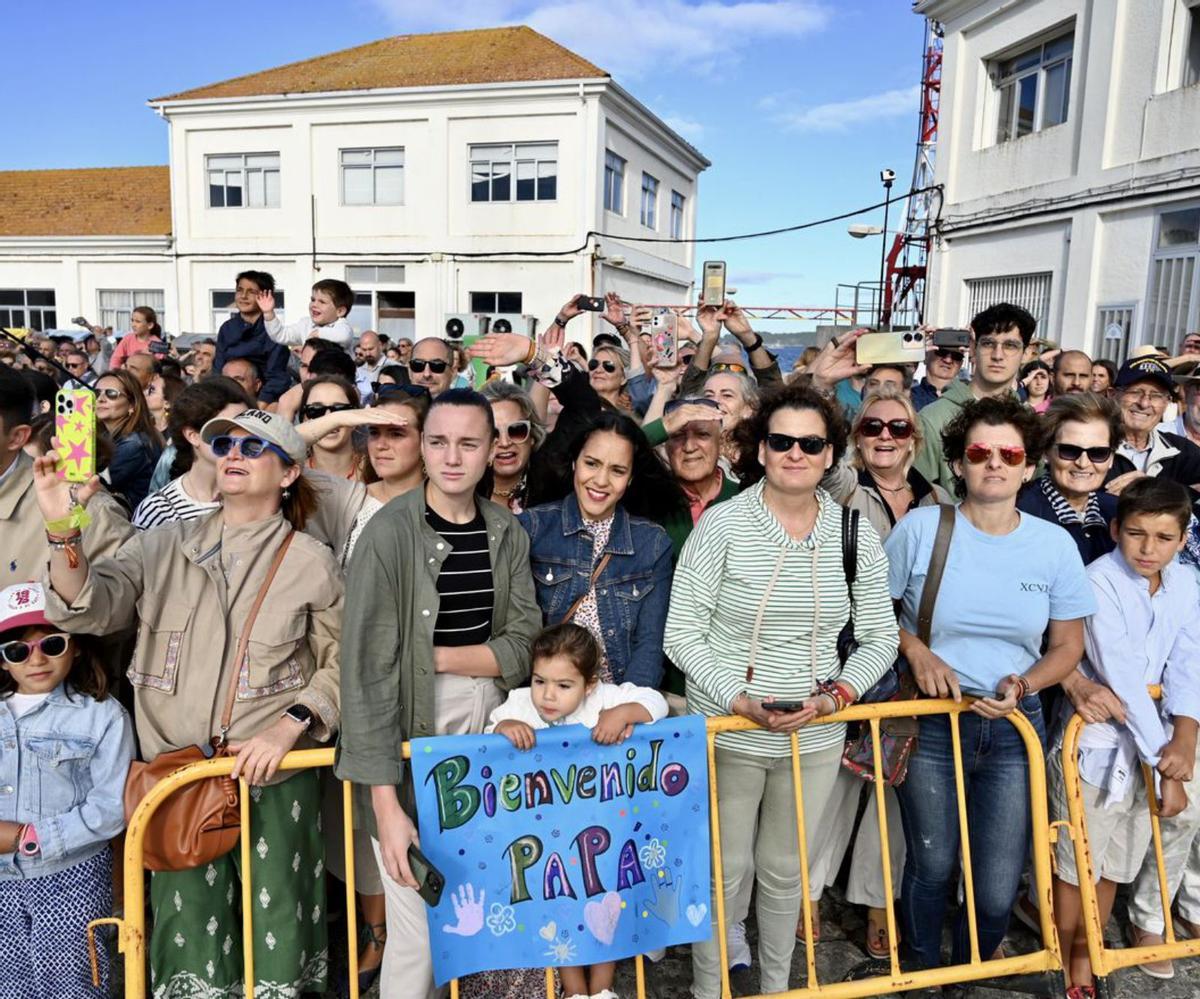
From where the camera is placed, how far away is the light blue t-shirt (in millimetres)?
2975

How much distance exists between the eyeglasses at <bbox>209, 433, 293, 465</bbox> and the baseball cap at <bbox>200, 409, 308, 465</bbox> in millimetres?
20

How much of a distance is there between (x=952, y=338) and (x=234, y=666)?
16.6 feet

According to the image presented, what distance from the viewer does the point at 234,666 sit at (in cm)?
266

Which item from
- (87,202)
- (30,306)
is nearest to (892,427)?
(30,306)

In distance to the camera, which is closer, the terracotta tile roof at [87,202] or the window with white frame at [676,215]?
the terracotta tile roof at [87,202]

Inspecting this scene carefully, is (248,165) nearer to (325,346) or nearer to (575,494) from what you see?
(325,346)

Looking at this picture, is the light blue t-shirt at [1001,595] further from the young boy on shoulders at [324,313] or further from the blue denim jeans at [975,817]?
the young boy on shoulders at [324,313]

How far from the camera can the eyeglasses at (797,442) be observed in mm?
2867

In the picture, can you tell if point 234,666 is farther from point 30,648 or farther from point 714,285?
point 714,285

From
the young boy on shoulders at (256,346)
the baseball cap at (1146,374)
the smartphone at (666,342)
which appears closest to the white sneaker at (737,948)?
the smartphone at (666,342)

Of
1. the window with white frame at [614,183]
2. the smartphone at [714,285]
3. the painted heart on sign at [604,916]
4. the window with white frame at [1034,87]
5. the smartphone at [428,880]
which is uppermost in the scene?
the window with white frame at [614,183]

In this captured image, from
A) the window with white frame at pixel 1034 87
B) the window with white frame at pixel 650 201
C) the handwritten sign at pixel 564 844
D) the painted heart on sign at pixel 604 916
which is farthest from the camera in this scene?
the window with white frame at pixel 650 201

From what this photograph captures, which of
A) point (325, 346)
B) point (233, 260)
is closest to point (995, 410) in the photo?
point (325, 346)

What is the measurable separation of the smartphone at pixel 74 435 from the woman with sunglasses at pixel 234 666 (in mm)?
377
